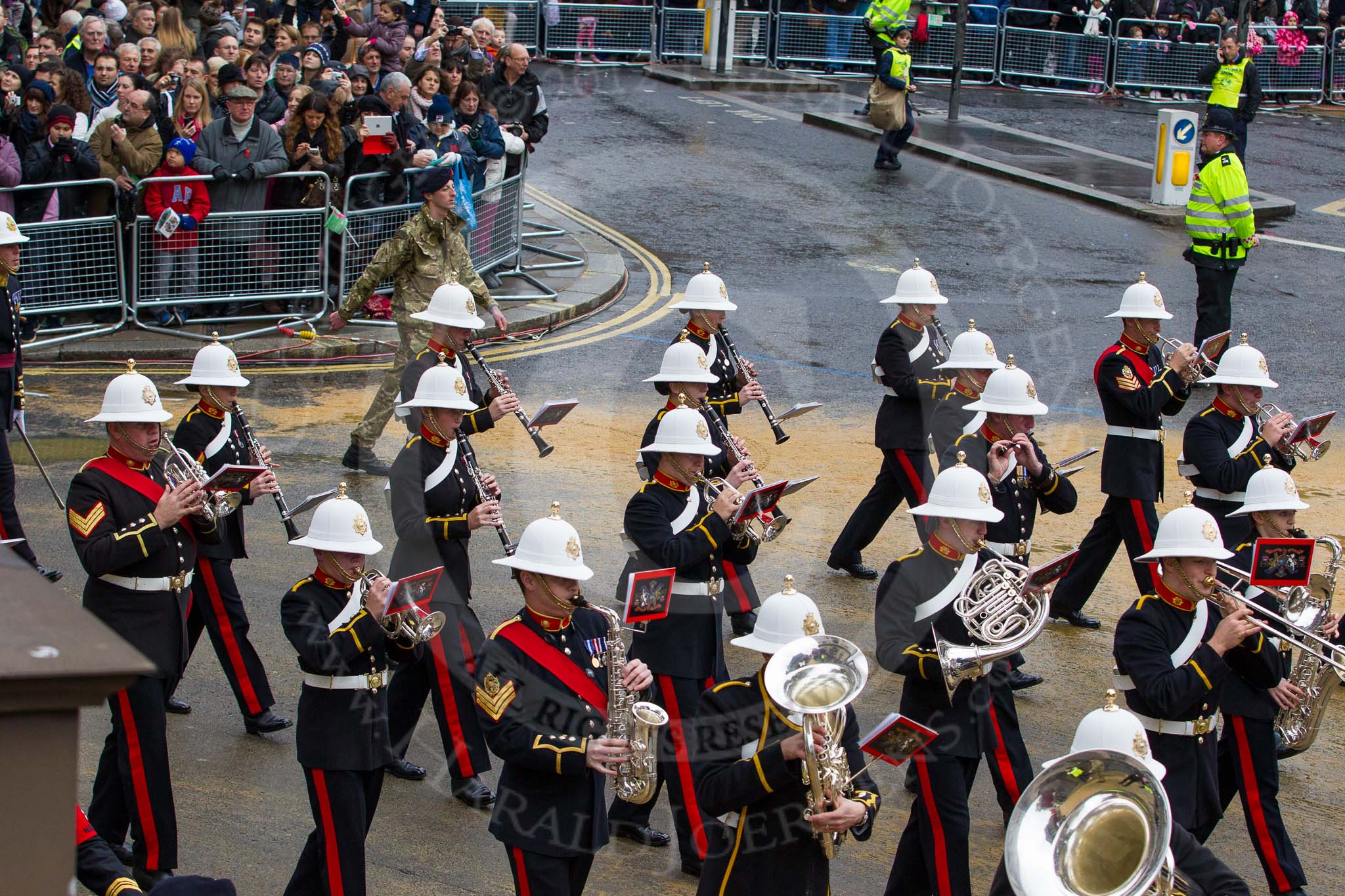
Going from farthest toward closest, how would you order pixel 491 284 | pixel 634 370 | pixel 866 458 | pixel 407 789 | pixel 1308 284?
pixel 1308 284
pixel 491 284
pixel 634 370
pixel 866 458
pixel 407 789

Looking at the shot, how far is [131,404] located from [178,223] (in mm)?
7115

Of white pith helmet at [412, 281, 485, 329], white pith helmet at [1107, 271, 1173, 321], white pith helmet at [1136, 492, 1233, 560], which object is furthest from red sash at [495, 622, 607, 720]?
white pith helmet at [1107, 271, 1173, 321]

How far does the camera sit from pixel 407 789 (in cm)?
746

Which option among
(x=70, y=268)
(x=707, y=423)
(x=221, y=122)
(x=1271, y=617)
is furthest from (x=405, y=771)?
(x=221, y=122)

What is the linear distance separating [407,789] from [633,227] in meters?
11.8

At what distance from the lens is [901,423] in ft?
32.8

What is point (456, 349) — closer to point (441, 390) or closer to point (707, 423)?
point (441, 390)

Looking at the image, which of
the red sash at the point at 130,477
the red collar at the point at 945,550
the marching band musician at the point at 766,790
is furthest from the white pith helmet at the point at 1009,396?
the red sash at the point at 130,477

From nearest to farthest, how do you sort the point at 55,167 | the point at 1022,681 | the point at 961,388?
the point at 1022,681
the point at 961,388
the point at 55,167

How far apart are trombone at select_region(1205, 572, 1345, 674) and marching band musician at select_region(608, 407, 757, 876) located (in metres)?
2.10

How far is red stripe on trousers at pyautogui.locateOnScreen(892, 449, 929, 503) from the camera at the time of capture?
9961 mm

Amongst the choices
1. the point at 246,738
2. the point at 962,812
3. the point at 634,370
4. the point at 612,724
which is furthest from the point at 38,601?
the point at 634,370

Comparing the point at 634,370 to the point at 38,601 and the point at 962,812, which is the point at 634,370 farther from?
the point at 38,601

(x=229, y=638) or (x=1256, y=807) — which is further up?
(x=229, y=638)
